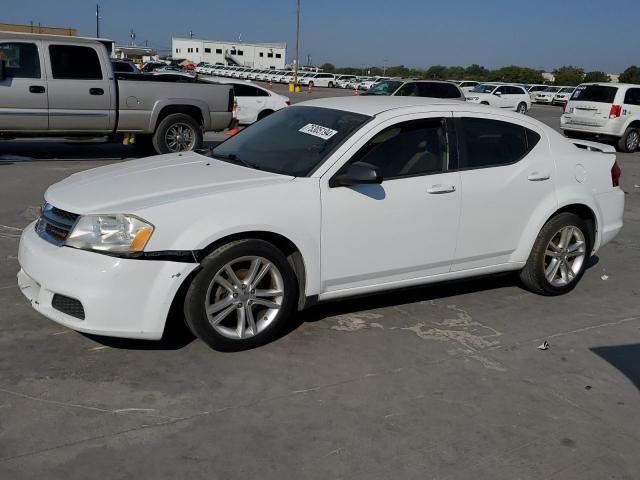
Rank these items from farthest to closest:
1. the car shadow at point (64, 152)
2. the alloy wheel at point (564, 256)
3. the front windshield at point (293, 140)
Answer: the car shadow at point (64, 152) < the alloy wheel at point (564, 256) < the front windshield at point (293, 140)

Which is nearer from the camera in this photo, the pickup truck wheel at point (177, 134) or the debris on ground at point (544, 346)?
the debris on ground at point (544, 346)

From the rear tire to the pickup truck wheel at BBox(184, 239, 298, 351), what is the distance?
52.2 feet

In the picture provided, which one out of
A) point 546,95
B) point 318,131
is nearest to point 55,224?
point 318,131

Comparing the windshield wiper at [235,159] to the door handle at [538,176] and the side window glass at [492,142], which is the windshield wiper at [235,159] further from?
the door handle at [538,176]

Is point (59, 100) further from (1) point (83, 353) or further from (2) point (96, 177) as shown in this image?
(1) point (83, 353)

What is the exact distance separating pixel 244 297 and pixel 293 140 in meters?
1.32

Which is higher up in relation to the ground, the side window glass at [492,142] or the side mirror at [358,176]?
the side window glass at [492,142]

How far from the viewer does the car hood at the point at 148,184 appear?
4039 mm

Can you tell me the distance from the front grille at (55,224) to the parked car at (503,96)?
98.7 feet

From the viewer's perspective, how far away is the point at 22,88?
10.6 m

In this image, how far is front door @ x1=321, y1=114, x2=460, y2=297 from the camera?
4.45 metres

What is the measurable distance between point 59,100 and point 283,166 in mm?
7587

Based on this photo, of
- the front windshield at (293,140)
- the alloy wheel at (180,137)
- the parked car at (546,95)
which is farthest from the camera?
the parked car at (546,95)

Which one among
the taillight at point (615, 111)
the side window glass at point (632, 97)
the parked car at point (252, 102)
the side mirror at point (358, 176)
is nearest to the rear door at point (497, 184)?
the side mirror at point (358, 176)
